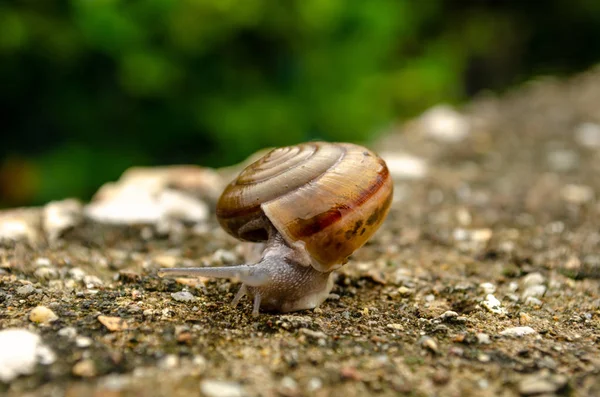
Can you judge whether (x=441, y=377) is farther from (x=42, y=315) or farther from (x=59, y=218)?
(x=59, y=218)

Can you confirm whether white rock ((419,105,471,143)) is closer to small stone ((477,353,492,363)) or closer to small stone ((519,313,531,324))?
small stone ((519,313,531,324))

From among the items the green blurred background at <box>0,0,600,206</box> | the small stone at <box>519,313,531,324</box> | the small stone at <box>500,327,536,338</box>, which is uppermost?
the green blurred background at <box>0,0,600,206</box>

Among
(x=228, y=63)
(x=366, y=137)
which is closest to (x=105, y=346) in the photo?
(x=228, y=63)

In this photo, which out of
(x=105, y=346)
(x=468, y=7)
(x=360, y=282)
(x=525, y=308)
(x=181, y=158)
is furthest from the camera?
(x=468, y=7)

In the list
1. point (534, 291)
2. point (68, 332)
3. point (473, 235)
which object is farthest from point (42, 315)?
point (473, 235)

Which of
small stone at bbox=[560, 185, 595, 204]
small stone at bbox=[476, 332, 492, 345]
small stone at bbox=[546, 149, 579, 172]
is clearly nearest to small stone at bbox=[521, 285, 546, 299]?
small stone at bbox=[476, 332, 492, 345]

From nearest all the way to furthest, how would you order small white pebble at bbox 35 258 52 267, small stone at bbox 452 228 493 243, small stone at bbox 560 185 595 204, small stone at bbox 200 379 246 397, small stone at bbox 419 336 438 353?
1. small stone at bbox 200 379 246 397
2. small stone at bbox 419 336 438 353
3. small white pebble at bbox 35 258 52 267
4. small stone at bbox 452 228 493 243
5. small stone at bbox 560 185 595 204

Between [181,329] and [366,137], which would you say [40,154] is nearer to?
[366,137]

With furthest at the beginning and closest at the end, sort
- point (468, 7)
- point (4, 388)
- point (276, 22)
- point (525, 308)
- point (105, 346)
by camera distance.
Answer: point (468, 7), point (276, 22), point (525, 308), point (105, 346), point (4, 388)
